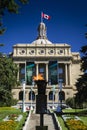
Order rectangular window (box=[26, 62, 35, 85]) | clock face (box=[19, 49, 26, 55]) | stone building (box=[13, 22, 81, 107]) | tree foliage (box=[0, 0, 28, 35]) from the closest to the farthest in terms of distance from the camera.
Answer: tree foliage (box=[0, 0, 28, 35]), rectangular window (box=[26, 62, 35, 85]), stone building (box=[13, 22, 81, 107]), clock face (box=[19, 49, 26, 55])

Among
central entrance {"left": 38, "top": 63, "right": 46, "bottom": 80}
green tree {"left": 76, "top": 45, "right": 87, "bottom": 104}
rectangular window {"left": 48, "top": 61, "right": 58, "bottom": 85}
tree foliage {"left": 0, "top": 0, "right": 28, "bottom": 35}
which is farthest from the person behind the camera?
central entrance {"left": 38, "top": 63, "right": 46, "bottom": 80}

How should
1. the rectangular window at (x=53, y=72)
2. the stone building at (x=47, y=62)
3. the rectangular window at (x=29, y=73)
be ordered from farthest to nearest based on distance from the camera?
the stone building at (x=47, y=62), the rectangular window at (x=53, y=72), the rectangular window at (x=29, y=73)

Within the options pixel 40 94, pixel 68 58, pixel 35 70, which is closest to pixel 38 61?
pixel 35 70

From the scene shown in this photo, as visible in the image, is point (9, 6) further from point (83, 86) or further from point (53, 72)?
point (53, 72)

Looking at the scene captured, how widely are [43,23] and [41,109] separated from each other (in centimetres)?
11253

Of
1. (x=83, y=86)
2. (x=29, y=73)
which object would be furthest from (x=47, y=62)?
(x=83, y=86)

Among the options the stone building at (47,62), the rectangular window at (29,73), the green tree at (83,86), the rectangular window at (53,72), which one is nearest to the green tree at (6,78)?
the green tree at (83,86)

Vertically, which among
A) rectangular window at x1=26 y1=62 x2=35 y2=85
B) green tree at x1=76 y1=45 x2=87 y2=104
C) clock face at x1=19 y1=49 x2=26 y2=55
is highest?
clock face at x1=19 y1=49 x2=26 y2=55

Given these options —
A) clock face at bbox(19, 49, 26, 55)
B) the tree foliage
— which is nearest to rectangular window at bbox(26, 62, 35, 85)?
clock face at bbox(19, 49, 26, 55)

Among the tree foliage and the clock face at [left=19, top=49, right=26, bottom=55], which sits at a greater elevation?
the clock face at [left=19, top=49, right=26, bottom=55]

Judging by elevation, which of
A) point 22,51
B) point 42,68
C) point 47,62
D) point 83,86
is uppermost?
point 22,51

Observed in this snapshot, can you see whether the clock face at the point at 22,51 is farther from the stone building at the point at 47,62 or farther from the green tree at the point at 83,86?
the green tree at the point at 83,86

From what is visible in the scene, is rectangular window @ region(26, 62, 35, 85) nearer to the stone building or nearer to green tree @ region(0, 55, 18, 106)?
the stone building

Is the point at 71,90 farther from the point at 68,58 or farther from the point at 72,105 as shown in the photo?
the point at 72,105
